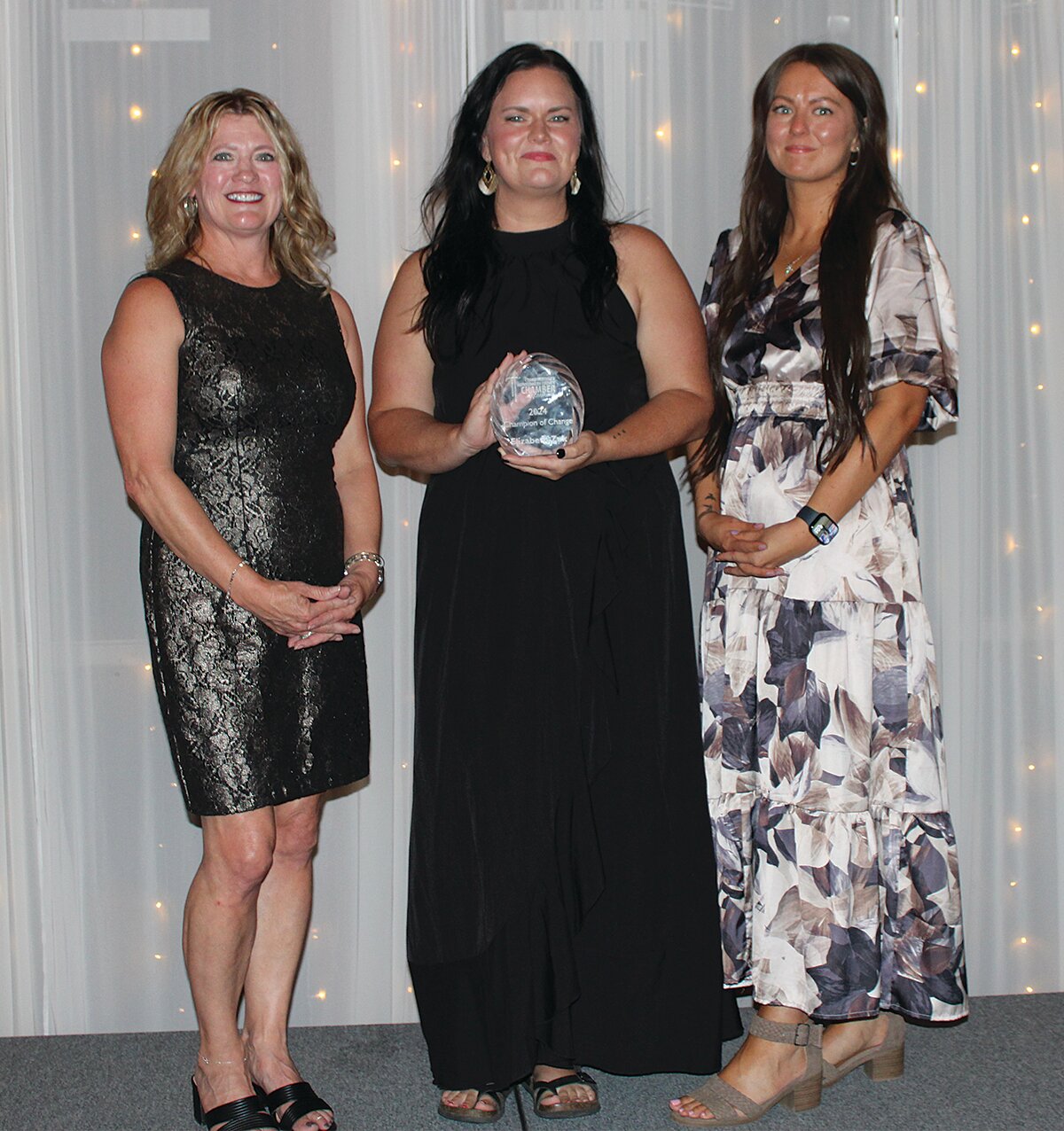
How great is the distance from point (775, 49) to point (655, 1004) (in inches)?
83.2

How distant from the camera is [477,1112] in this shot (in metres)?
2.45

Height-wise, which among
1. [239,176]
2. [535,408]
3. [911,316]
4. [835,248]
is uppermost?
[239,176]

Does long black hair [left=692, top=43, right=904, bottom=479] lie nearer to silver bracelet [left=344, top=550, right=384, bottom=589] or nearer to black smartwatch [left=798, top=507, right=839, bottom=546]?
black smartwatch [left=798, top=507, right=839, bottom=546]

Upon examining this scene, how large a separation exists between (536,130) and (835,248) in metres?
0.59

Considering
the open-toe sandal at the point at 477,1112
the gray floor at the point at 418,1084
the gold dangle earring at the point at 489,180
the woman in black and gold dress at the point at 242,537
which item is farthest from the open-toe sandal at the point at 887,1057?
the gold dangle earring at the point at 489,180

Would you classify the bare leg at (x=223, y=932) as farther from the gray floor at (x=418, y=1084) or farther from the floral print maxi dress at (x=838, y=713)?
the floral print maxi dress at (x=838, y=713)

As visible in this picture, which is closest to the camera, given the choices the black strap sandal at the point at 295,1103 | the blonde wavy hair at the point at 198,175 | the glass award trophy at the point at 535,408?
the glass award trophy at the point at 535,408

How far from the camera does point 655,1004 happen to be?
2422mm

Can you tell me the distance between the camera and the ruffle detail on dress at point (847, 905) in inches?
95.1

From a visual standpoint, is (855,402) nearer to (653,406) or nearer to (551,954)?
(653,406)

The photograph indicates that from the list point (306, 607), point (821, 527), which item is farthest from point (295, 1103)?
point (821, 527)

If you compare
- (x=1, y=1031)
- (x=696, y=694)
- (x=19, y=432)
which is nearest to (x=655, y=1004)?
(x=696, y=694)

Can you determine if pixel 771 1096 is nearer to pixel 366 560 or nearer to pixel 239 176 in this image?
pixel 366 560

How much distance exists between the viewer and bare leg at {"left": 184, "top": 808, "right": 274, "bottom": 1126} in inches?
90.7
